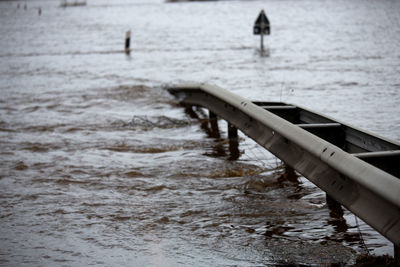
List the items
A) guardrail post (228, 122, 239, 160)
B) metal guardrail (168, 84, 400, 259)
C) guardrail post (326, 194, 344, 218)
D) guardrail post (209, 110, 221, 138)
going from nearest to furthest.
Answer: metal guardrail (168, 84, 400, 259) < guardrail post (326, 194, 344, 218) < guardrail post (228, 122, 239, 160) < guardrail post (209, 110, 221, 138)

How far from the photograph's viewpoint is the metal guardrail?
3812 mm

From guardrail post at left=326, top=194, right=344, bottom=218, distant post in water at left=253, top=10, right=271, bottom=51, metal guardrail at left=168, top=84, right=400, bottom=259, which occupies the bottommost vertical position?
guardrail post at left=326, top=194, right=344, bottom=218

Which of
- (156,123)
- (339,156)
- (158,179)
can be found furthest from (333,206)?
(156,123)

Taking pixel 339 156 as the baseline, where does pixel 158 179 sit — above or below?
below

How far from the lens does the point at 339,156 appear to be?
4531mm

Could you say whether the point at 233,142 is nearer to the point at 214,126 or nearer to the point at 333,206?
the point at 214,126

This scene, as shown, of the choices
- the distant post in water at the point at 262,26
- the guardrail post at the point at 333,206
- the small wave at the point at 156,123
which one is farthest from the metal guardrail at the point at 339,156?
the distant post in water at the point at 262,26

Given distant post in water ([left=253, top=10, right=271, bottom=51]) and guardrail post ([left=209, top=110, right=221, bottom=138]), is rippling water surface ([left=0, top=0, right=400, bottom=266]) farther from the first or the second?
distant post in water ([left=253, top=10, right=271, bottom=51])

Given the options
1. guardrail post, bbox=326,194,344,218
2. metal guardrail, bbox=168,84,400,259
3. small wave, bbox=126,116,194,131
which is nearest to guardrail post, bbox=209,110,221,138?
small wave, bbox=126,116,194,131

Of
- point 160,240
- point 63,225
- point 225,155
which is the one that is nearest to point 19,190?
point 63,225

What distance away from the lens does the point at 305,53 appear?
2398 centimetres

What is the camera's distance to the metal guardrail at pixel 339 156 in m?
3.81

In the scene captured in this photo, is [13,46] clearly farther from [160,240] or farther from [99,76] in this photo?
[160,240]

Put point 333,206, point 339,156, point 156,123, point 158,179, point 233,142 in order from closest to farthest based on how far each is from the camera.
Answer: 1. point 339,156
2. point 333,206
3. point 158,179
4. point 233,142
5. point 156,123
